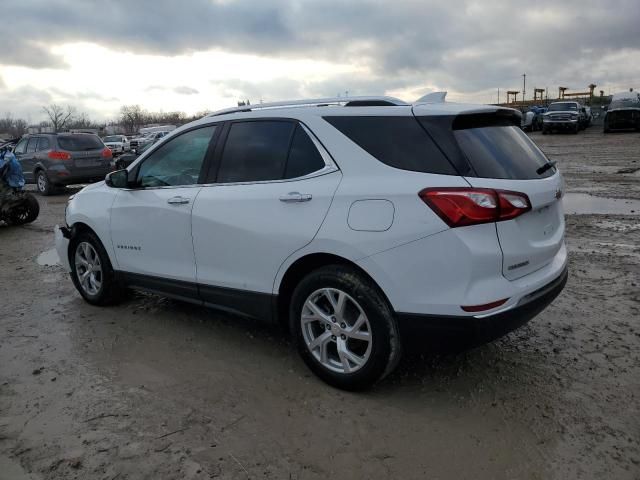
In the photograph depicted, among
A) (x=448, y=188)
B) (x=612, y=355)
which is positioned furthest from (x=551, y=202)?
(x=612, y=355)

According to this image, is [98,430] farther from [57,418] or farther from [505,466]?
[505,466]

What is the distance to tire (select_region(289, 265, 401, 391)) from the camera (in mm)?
3160

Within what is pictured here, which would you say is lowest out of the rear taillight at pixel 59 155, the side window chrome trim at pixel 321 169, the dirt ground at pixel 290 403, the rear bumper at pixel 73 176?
the dirt ground at pixel 290 403

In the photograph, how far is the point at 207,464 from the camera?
2777 millimetres

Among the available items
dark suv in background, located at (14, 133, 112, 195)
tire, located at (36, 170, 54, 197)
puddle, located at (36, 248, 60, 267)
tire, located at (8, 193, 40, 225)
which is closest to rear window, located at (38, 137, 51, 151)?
dark suv in background, located at (14, 133, 112, 195)

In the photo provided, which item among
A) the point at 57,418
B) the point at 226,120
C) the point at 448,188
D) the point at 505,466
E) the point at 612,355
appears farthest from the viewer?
the point at 226,120

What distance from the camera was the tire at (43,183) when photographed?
15.1 meters

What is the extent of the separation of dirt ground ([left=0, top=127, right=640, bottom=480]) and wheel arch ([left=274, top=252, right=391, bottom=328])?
1.43 ft

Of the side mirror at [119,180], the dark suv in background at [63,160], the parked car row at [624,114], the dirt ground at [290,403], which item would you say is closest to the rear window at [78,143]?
the dark suv in background at [63,160]

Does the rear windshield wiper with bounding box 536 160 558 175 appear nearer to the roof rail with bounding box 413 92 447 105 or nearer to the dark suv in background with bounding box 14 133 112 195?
the roof rail with bounding box 413 92 447 105

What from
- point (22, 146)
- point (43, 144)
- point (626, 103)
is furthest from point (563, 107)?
point (22, 146)

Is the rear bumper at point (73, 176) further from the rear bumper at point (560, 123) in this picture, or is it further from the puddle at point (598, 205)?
the rear bumper at point (560, 123)

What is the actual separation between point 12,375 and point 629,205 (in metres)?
9.23

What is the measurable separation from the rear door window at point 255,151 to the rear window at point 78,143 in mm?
12667
